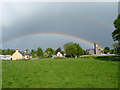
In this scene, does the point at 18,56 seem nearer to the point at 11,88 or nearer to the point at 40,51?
the point at 40,51

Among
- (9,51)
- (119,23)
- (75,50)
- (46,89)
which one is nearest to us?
(46,89)

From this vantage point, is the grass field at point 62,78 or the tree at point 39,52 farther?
the tree at point 39,52

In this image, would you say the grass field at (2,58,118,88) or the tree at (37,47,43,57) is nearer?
the grass field at (2,58,118,88)

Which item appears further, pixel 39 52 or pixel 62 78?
pixel 39 52

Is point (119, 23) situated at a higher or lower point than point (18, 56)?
higher

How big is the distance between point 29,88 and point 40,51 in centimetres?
11812

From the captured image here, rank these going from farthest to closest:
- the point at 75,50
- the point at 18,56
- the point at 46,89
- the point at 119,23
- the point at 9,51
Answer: the point at 9,51, the point at 75,50, the point at 18,56, the point at 119,23, the point at 46,89

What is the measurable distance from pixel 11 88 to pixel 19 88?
0.56m

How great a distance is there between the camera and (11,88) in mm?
6840

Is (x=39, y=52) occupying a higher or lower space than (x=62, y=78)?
higher

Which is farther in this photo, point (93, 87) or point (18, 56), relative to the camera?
point (18, 56)

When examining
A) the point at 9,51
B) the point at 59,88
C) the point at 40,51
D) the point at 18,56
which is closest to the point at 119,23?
the point at 59,88

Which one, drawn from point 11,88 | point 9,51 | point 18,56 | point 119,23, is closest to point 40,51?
point 9,51

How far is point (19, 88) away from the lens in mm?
6758
